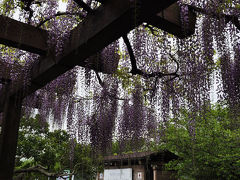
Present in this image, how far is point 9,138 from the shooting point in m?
2.97

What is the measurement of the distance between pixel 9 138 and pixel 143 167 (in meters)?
7.24

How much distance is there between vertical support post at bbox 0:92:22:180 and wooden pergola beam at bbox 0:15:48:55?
694 millimetres

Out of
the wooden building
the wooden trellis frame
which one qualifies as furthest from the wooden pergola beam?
the wooden building

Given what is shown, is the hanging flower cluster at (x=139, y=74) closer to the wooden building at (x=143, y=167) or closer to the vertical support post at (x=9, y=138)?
the vertical support post at (x=9, y=138)

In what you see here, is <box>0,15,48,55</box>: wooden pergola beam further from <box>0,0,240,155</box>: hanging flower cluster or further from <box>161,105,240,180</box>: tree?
<box>161,105,240,180</box>: tree

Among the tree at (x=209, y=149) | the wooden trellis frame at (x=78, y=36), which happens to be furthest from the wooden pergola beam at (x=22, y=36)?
the tree at (x=209, y=149)

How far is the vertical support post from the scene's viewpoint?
2.84m

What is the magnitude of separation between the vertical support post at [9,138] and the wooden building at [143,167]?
238 inches

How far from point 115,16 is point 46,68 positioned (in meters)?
1.15

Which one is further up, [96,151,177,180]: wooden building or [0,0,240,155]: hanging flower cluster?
[0,0,240,155]: hanging flower cluster

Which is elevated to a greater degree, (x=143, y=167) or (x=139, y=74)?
(x=139, y=74)

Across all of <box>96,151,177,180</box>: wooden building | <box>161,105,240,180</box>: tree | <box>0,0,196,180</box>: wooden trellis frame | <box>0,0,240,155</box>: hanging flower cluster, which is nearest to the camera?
<box>0,0,196,180</box>: wooden trellis frame

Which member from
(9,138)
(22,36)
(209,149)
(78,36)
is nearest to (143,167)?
(209,149)

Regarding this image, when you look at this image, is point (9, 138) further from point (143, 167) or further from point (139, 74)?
point (143, 167)
